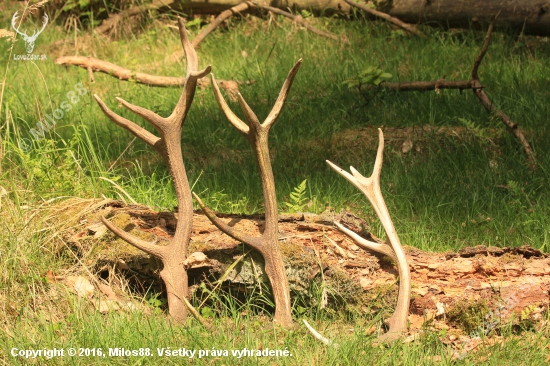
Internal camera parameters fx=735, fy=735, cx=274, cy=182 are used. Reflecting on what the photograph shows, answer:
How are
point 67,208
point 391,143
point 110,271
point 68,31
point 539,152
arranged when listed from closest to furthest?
point 110,271 → point 67,208 → point 539,152 → point 391,143 → point 68,31

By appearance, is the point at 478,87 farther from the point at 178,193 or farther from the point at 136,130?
the point at 136,130

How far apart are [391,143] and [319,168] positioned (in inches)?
25.4

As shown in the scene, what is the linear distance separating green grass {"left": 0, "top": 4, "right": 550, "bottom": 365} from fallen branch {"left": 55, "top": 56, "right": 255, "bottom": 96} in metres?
0.12

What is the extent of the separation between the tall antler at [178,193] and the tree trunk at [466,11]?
13.1 feet

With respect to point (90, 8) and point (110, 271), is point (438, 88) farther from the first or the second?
point (90, 8)

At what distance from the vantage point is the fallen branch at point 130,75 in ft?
22.1

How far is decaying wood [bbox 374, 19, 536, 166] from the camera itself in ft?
17.5

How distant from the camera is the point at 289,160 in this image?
5.61 meters

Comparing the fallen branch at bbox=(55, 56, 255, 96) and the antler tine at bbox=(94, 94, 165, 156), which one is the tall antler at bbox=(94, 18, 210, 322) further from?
the fallen branch at bbox=(55, 56, 255, 96)

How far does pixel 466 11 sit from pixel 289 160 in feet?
8.96

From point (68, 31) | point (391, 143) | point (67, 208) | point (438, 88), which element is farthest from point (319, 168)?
point (68, 31)

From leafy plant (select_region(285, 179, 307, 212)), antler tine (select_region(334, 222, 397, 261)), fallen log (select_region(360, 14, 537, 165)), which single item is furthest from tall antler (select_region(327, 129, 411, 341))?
fallen log (select_region(360, 14, 537, 165))

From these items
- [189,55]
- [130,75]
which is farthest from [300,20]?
[189,55]

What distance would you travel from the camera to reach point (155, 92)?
682 cm
